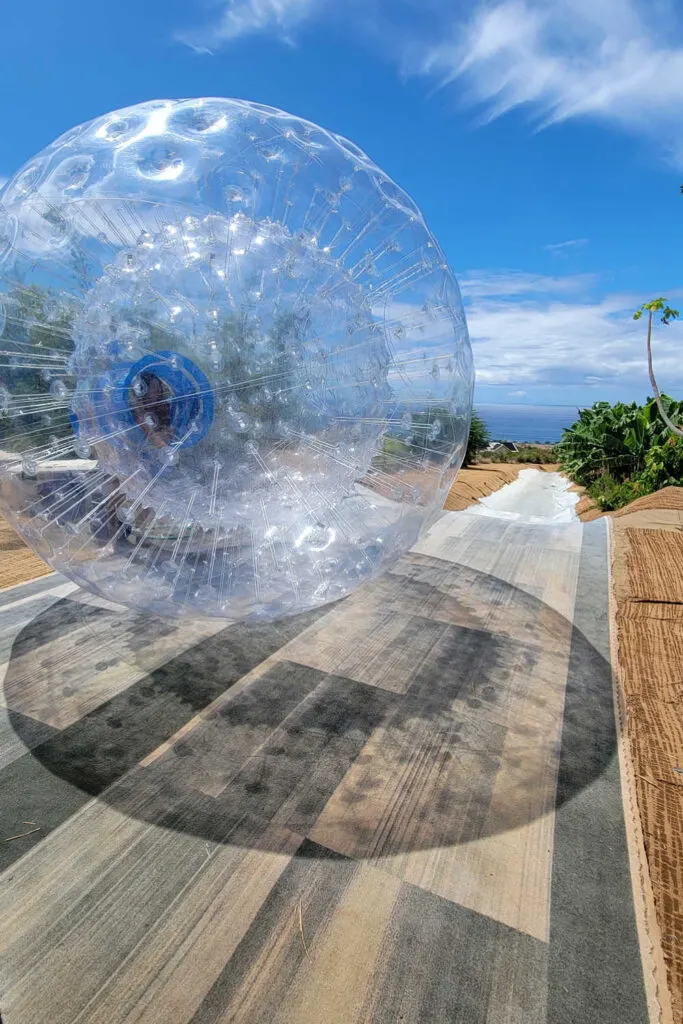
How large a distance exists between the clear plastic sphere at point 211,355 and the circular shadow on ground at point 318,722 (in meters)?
1.07

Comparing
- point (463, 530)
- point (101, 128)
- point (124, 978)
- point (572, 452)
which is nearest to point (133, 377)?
point (101, 128)

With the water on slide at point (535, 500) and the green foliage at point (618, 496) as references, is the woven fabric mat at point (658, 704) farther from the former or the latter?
the green foliage at point (618, 496)

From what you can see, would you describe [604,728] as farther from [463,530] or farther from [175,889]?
[463,530]

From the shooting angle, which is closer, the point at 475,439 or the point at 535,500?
the point at 535,500

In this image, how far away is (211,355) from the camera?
3189 mm

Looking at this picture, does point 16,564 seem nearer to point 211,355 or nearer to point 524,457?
point 211,355

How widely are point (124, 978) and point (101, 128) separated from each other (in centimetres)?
481

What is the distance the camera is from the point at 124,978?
2.48m

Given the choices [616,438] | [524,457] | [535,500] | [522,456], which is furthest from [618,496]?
[522,456]

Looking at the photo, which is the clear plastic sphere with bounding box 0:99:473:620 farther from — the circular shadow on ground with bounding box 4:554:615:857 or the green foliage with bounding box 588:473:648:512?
the green foliage with bounding box 588:473:648:512

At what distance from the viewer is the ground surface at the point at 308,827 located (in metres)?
2.49

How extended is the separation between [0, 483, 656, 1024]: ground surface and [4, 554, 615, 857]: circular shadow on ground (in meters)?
0.02

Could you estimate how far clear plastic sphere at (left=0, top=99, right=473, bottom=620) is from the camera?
3230 millimetres

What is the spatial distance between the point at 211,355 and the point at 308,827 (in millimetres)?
2934
